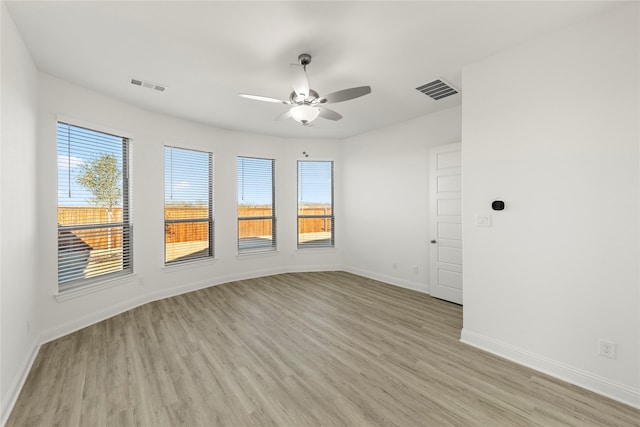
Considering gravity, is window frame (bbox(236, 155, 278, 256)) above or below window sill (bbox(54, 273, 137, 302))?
above

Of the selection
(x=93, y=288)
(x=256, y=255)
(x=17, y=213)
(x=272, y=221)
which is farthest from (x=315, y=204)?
(x=17, y=213)

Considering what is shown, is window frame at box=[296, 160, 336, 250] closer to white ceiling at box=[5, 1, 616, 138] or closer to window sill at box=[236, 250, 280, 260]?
window sill at box=[236, 250, 280, 260]

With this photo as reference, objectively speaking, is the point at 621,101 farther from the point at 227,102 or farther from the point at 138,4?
the point at 227,102

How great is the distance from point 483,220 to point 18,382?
14.5 ft

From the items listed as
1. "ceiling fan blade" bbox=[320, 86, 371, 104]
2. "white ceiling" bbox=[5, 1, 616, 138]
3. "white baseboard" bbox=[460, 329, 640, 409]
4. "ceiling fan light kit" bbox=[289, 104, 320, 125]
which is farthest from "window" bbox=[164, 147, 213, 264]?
"white baseboard" bbox=[460, 329, 640, 409]

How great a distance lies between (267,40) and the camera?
92.8 inches

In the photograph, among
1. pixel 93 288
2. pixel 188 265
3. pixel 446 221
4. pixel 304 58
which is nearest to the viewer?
pixel 304 58

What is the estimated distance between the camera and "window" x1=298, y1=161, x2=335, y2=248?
5.96 m

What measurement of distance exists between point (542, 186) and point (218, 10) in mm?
3117

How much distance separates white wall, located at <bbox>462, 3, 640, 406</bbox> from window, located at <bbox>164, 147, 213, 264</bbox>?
4.23m

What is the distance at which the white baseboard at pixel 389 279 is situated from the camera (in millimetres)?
4574

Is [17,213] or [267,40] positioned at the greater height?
[267,40]

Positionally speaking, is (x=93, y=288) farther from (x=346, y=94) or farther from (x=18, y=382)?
(x=346, y=94)

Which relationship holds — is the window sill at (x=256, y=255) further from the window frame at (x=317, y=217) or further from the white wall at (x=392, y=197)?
the white wall at (x=392, y=197)
